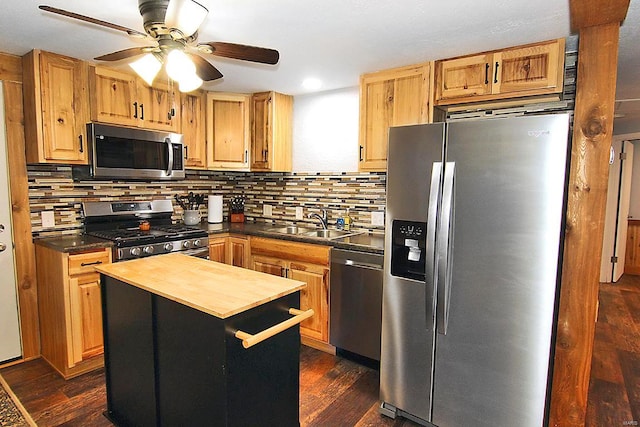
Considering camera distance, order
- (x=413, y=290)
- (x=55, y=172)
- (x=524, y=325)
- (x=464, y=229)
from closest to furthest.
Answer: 1. (x=524, y=325)
2. (x=464, y=229)
3. (x=413, y=290)
4. (x=55, y=172)

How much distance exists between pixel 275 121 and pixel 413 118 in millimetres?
1493

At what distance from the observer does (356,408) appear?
7.75 ft

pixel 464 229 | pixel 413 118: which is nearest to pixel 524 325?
pixel 464 229

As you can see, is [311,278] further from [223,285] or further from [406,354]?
[223,285]

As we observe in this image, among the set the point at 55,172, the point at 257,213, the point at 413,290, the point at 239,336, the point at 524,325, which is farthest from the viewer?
the point at 257,213

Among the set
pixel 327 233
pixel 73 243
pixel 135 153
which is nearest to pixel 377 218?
pixel 327 233

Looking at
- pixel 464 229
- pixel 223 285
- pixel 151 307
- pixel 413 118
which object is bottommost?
pixel 151 307

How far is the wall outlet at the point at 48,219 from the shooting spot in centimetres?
294

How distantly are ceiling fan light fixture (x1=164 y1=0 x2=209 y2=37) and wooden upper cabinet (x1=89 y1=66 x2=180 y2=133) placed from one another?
1.23 metres

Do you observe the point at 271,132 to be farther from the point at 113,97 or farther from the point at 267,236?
the point at 113,97

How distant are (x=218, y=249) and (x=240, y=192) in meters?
1.04

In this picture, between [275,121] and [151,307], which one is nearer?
[151,307]

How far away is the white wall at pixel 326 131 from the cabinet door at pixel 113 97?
151cm

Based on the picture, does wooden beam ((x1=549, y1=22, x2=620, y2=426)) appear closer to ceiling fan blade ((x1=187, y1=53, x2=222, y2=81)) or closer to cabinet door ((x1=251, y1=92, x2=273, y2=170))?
ceiling fan blade ((x1=187, y1=53, x2=222, y2=81))
